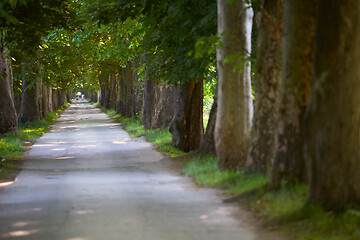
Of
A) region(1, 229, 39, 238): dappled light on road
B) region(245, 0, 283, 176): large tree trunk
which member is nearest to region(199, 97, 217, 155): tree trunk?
region(245, 0, 283, 176): large tree trunk

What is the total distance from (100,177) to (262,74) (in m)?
4.61

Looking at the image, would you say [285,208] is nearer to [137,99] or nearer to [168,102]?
[168,102]

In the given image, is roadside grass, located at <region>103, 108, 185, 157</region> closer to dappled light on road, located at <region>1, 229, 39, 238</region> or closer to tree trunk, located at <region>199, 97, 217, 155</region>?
tree trunk, located at <region>199, 97, 217, 155</region>

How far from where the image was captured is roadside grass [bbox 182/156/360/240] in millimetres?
6551

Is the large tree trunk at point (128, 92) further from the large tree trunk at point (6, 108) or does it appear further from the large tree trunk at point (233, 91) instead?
the large tree trunk at point (233, 91)

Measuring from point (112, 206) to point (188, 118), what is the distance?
9.95 metres

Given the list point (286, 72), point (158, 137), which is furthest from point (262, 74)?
point (158, 137)

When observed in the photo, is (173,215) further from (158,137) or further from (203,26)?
(158,137)

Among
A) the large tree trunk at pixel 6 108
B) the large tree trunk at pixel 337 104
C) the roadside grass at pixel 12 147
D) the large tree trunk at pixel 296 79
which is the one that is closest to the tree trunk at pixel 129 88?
the roadside grass at pixel 12 147

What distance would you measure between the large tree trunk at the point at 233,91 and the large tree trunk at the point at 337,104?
15.6ft

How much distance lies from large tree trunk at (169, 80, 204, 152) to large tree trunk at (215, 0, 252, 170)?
20.0 ft

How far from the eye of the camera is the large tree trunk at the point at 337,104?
6969 millimetres

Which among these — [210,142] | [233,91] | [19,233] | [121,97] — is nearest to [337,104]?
[19,233]

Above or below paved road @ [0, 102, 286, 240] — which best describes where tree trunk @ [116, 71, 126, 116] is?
above
